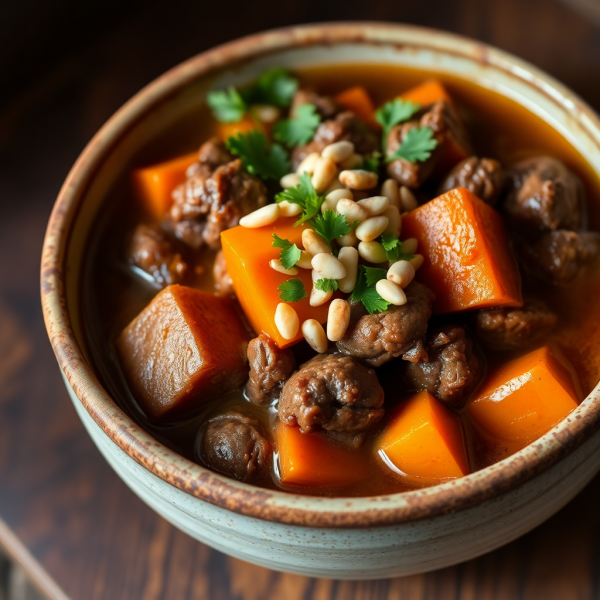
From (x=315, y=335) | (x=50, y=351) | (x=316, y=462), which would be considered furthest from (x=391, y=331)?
(x=50, y=351)

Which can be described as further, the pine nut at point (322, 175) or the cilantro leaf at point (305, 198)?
the pine nut at point (322, 175)

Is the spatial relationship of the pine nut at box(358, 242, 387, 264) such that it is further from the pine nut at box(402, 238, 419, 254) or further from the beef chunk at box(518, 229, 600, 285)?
the beef chunk at box(518, 229, 600, 285)

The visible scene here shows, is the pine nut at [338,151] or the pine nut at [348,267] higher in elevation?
the pine nut at [338,151]

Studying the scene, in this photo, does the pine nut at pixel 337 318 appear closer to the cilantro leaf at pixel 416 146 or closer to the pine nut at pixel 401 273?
the pine nut at pixel 401 273

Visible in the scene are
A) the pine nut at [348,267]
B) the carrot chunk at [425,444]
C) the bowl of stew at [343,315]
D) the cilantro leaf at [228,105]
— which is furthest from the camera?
the cilantro leaf at [228,105]

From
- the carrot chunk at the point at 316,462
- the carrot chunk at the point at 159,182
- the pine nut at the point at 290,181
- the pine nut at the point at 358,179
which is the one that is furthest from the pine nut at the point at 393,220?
the carrot chunk at the point at 159,182

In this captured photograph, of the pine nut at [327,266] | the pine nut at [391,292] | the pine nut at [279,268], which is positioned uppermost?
the pine nut at [391,292]

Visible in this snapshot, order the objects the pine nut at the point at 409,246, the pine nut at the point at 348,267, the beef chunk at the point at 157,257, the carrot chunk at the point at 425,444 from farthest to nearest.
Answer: the beef chunk at the point at 157,257, the pine nut at the point at 409,246, the pine nut at the point at 348,267, the carrot chunk at the point at 425,444

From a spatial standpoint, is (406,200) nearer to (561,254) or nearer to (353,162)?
(353,162)
